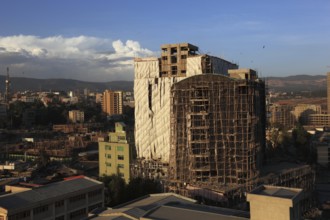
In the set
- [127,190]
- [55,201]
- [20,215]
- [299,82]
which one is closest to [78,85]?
[299,82]

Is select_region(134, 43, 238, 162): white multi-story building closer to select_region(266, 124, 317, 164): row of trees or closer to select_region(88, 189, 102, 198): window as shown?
select_region(88, 189, 102, 198): window

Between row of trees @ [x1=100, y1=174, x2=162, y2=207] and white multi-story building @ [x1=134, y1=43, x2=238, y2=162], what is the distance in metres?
2.90

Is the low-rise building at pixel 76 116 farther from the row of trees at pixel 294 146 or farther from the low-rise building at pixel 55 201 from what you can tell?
the low-rise building at pixel 55 201

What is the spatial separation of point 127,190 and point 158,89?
18.8 ft

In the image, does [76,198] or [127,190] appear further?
[127,190]

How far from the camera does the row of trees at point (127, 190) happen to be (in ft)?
51.2

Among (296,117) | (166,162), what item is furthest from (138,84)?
(296,117)

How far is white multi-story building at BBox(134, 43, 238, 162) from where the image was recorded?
766 inches

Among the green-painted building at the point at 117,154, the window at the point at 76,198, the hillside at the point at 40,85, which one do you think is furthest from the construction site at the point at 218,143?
the hillside at the point at 40,85

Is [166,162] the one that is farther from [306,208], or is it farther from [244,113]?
[306,208]

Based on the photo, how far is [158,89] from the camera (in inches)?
779

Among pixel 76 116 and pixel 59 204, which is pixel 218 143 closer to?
pixel 59 204

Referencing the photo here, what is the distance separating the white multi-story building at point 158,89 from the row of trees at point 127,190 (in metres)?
2.90

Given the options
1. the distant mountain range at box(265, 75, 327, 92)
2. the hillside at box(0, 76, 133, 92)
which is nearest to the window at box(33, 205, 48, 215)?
the hillside at box(0, 76, 133, 92)
